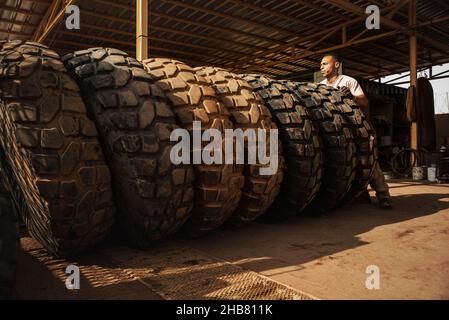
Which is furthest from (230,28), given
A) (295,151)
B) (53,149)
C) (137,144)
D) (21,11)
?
(53,149)

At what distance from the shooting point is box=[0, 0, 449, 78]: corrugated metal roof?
25.2 feet

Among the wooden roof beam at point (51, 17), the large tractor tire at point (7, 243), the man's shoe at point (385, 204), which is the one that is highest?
the wooden roof beam at point (51, 17)

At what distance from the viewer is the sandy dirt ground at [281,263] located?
52.9 inches

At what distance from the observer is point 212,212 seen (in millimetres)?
1931

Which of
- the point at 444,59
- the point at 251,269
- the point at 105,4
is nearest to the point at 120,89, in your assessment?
the point at 251,269

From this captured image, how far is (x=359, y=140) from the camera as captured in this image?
303 cm

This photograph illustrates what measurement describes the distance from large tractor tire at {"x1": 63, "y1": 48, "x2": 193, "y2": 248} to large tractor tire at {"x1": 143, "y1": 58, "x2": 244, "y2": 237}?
0.29ft

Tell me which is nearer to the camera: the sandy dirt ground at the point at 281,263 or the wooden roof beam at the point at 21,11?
the sandy dirt ground at the point at 281,263

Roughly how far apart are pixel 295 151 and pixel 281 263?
3.15ft

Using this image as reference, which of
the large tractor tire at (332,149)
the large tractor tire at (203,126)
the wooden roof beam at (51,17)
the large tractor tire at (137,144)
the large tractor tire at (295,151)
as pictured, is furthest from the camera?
the wooden roof beam at (51,17)

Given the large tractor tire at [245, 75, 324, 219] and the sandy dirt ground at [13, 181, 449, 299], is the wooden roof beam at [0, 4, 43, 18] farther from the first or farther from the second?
the large tractor tire at [245, 75, 324, 219]

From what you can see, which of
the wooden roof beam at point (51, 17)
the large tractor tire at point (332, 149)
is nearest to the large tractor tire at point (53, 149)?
the large tractor tire at point (332, 149)

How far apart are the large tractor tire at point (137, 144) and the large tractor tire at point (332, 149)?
144 cm

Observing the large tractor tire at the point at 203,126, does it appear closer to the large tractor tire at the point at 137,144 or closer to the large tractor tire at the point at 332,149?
the large tractor tire at the point at 137,144
